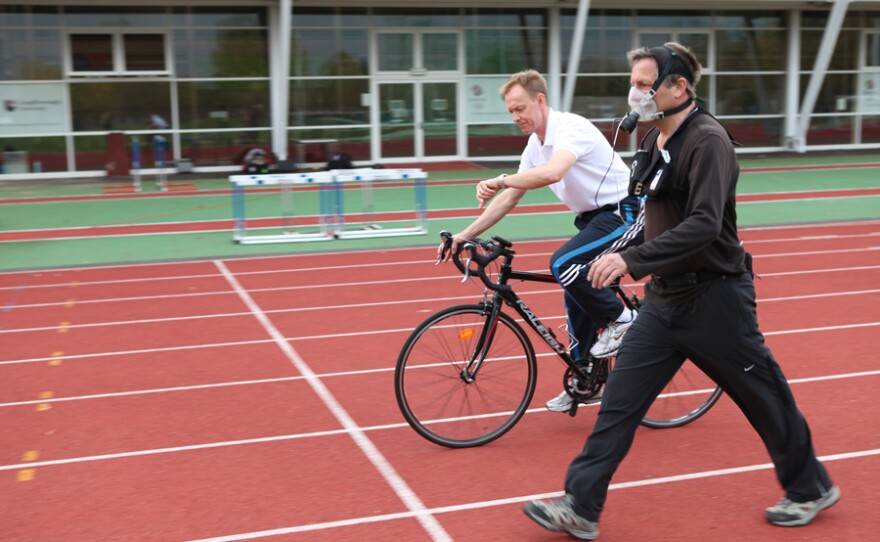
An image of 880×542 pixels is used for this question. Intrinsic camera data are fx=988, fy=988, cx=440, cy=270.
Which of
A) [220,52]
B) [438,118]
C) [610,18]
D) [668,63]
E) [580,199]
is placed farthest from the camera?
[610,18]

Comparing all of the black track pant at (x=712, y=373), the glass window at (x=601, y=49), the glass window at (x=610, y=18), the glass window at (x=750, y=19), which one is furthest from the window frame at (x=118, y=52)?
the black track pant at (x=712, y=373)

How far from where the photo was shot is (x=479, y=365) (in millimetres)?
5191

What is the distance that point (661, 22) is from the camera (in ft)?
91.2

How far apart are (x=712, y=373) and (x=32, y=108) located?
23.0 metres

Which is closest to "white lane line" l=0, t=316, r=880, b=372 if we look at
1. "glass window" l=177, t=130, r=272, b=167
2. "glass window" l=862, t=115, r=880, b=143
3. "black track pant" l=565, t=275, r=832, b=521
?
"black track pant" l=565, t=275, r=832, b=521

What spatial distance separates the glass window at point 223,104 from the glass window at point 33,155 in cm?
300

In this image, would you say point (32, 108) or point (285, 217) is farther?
point (32, 108)

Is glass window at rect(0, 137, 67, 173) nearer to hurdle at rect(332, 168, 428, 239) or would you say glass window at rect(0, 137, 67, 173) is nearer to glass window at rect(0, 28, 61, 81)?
glass window at rect(0, 28, 61, 81)

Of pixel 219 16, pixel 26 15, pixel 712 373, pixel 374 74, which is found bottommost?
pixel 712 373

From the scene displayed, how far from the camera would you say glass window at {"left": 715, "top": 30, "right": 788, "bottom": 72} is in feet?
92.9

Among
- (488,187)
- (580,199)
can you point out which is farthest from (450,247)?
(580,199)

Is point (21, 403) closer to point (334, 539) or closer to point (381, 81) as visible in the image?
point (334, 539)

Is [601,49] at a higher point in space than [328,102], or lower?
higher

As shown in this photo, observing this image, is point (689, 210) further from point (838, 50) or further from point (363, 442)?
point (838, 50)
